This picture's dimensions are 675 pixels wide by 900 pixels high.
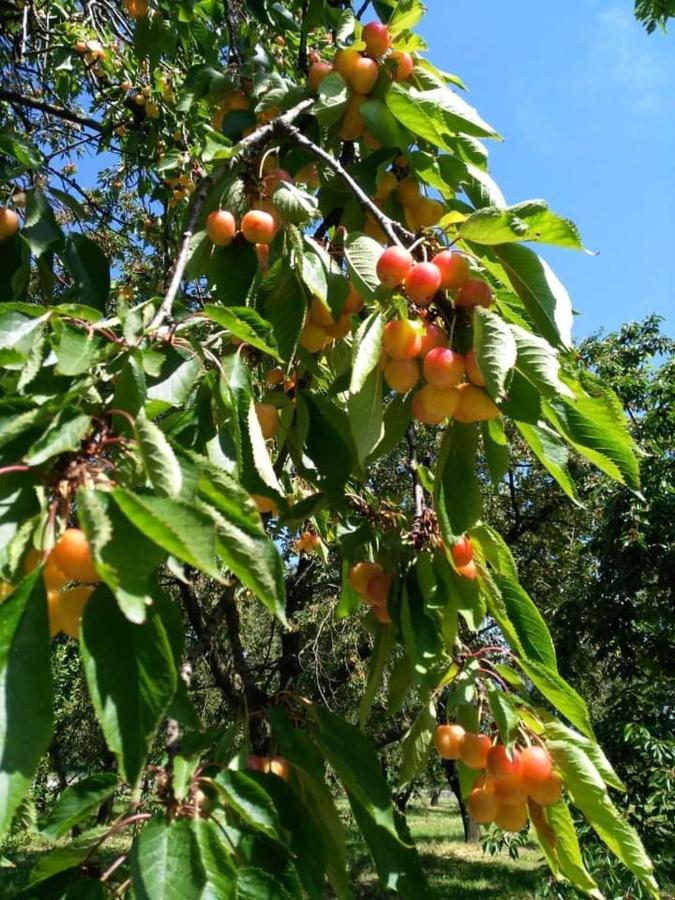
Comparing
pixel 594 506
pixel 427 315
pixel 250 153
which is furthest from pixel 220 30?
pixel 594 506

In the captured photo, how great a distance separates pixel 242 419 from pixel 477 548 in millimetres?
513

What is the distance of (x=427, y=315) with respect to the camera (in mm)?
999

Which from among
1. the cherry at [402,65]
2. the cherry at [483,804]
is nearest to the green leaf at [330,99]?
the cherry at [402,65]

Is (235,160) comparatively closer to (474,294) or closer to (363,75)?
(363,75)

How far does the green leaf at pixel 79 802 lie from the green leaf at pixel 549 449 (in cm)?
72

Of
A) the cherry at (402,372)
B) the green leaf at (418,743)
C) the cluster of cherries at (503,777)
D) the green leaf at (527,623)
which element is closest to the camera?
the cherry at (402,372)

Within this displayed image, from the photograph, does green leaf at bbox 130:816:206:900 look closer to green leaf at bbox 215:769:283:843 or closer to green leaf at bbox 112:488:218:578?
green leaf at bbox 215:769:283:843

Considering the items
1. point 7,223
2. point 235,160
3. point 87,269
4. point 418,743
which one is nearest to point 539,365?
point 235,160

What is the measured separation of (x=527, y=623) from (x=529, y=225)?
2.08 ft

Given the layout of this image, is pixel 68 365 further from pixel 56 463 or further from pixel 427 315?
pixel 427 315

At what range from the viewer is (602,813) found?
1.01m

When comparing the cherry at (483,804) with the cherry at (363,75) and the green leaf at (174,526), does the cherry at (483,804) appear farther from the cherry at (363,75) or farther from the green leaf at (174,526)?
the cherry at (363,75)

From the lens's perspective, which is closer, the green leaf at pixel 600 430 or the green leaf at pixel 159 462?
the green leaf at pixel 159 462

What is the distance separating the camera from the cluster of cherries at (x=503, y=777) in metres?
1.04
